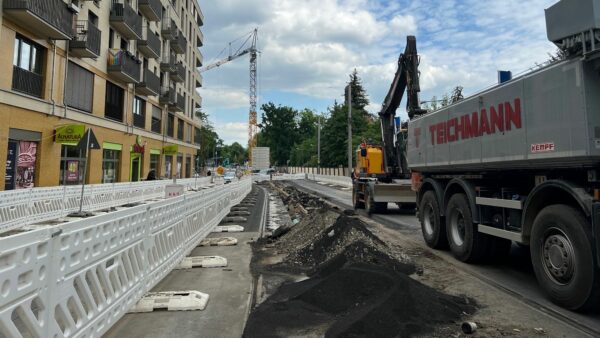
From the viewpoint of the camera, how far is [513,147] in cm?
569

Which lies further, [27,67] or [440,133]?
[27,67]

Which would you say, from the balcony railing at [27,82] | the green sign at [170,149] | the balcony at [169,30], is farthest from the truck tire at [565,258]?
the balcony at [169,30]

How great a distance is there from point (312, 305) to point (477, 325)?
1.86m

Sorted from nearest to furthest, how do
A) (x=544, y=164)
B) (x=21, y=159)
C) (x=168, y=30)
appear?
(x=544, y=164) < (x=21, y=159) < (x=168, y=30)

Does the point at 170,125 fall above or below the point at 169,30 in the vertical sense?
below

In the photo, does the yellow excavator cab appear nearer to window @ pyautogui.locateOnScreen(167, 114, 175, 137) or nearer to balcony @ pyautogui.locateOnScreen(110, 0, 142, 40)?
balcony @ pyautogui.locateOnScreen(110, 0, 142, 40)

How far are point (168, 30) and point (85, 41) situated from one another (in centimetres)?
1775

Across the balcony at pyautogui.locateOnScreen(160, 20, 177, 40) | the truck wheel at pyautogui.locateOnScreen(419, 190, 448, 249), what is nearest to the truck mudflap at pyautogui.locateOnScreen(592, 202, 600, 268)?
the truck wheel at pyautogui.locateOnScreen(419, 190, 448, 249)

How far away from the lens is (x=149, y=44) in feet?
105

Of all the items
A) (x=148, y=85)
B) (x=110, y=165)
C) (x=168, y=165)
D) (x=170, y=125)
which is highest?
(x=148, y=85)

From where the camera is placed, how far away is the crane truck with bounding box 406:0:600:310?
4398 millimetres

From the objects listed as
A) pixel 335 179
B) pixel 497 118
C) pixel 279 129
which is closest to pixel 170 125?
pixel 335 179

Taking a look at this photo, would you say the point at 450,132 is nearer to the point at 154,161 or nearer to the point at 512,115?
the point at 512,115

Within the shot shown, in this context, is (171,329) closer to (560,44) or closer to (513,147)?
(513,147)
